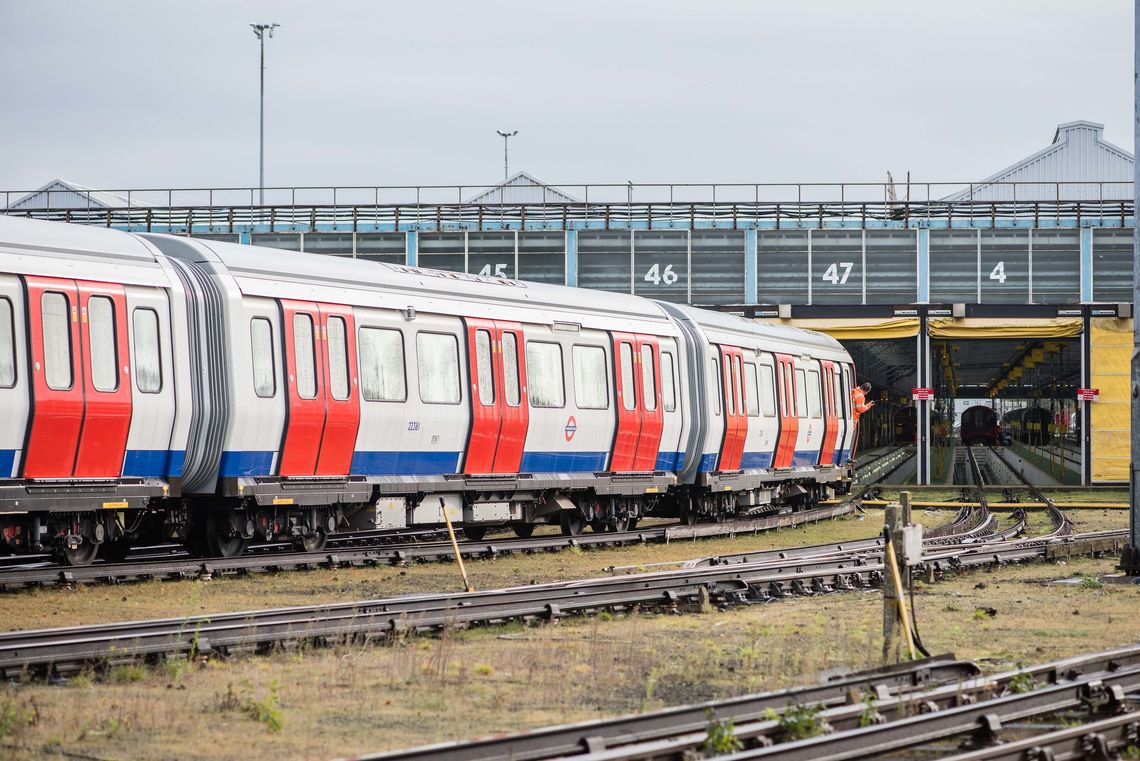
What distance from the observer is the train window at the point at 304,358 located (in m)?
17.8

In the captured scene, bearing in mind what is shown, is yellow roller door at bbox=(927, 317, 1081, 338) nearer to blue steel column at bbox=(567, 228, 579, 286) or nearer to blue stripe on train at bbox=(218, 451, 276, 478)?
blue steel column at bbox=(567, 228, 579, 286)

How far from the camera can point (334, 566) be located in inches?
714

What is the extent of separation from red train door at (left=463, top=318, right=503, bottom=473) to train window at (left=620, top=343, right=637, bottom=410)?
3.29 m

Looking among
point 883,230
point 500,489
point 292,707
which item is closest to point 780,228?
point 883,230

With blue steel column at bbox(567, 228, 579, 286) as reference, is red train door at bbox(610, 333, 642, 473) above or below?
below

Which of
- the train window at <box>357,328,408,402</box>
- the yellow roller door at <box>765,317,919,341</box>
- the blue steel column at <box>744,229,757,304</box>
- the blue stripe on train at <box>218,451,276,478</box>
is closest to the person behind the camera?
the blue stripe on train at <box>218,451,276,478</box>

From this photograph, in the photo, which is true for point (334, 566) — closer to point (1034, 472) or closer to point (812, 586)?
point (812, 586)

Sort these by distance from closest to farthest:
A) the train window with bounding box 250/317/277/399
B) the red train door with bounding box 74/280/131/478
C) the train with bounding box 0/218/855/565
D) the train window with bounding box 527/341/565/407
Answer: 1. the train with bounding box 0/218/855/565
2. the red train door with bounding box 74/280/131/478
3. the train window with bounding box 250/317/277/399
4. the train window with bounding box 527/341/565/407

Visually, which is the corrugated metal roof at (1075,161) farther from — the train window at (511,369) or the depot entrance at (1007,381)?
the train window at (511,369)

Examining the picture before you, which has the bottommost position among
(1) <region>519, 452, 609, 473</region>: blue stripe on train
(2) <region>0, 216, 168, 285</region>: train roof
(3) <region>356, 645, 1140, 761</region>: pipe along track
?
(3) <region>356, 645, 1140, 761</region>: pipe along track

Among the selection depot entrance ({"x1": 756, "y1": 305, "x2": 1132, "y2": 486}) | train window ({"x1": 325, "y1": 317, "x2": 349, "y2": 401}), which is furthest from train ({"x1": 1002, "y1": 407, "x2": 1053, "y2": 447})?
train window ({"x1": 325, "y1": 317, "x2": 349, "y2": 401})

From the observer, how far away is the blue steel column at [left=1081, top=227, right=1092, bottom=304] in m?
43.0

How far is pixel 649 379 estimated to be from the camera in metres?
24.6

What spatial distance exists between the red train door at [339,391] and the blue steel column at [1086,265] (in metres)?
30.3
